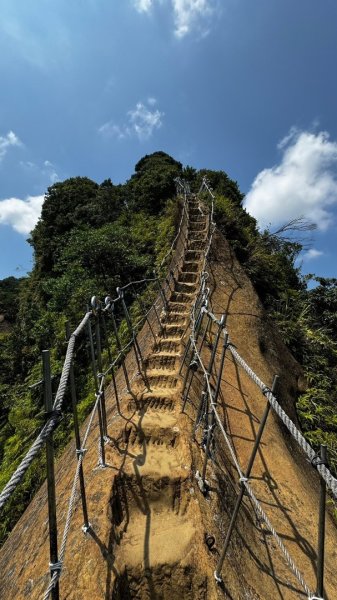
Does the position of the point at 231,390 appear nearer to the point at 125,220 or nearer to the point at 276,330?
the point at 276,330

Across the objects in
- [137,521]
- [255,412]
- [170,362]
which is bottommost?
[137,521]

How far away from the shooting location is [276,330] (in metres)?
8.37

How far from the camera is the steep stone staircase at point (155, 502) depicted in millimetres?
2590

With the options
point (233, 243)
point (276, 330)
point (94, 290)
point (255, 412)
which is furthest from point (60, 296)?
point (255, 412)

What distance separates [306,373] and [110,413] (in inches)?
221

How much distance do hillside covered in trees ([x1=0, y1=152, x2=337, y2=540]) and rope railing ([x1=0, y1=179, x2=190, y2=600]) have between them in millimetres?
967

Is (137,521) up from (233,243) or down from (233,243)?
down

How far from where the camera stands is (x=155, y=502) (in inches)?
126

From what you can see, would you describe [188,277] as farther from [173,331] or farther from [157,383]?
[157,383]

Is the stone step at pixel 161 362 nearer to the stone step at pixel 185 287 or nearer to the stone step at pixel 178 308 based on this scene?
the stone step at pixel 178 308

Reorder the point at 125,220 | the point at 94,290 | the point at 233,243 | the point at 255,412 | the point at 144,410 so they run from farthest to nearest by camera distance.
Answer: the point at 125,220
the point at 233,243
the point at 94,290
the point at 255,412
the point at 144,410

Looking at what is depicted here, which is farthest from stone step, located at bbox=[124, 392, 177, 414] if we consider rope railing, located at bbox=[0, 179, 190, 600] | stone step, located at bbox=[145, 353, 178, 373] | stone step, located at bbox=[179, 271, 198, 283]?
stone step, located at bbox=[179, 271, 198, 283]

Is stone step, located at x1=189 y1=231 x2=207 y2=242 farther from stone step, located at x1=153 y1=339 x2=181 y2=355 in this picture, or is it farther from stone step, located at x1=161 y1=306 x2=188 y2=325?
stone step, located at x1=153 y1=339 x2=181 y2=355

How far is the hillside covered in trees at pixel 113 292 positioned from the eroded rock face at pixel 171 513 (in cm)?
242
